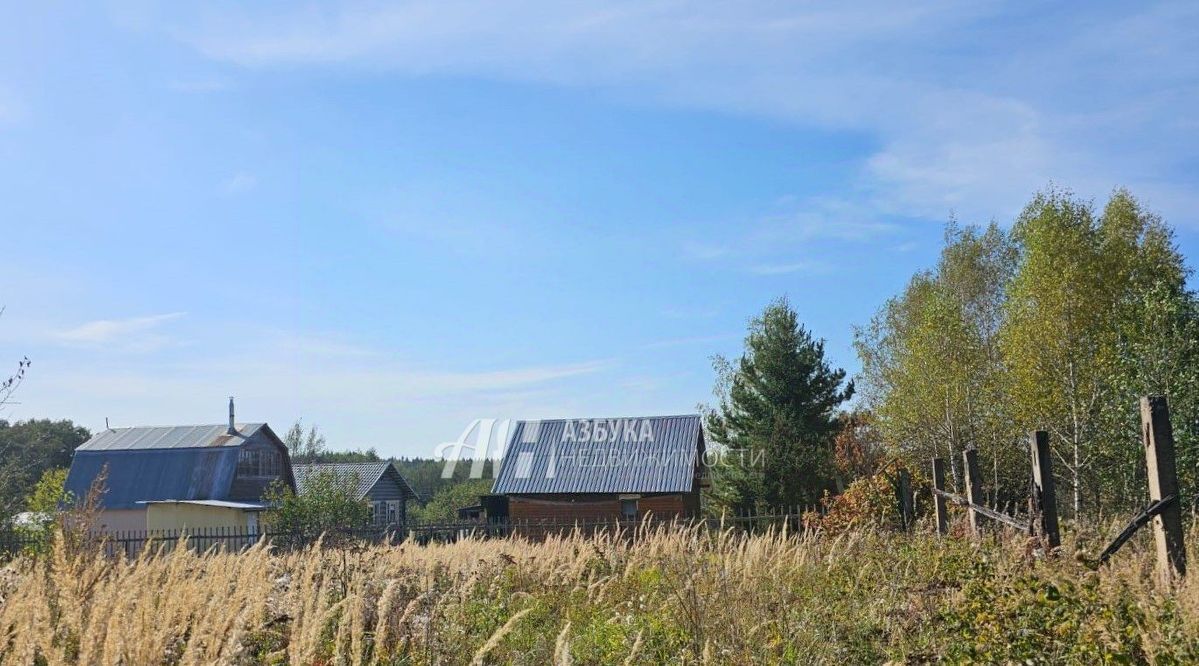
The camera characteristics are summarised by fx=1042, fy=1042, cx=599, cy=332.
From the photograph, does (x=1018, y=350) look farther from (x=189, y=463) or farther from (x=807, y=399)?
(x=189, y=463)

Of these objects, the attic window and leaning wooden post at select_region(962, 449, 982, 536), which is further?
the attic window

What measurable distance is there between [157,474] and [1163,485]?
37.8 meters

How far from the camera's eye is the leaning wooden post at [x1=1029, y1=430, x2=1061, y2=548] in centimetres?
786

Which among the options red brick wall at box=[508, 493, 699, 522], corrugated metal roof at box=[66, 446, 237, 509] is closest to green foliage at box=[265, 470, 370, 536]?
red brick wall at box=[508, 493, 699, 522]

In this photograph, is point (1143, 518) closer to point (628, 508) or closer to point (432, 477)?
point (628, 508)

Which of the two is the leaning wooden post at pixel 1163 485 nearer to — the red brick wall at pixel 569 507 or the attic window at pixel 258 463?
the red brick wall at pixel 569 507

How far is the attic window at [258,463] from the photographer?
38781 millimetres

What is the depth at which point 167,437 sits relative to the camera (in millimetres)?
40125

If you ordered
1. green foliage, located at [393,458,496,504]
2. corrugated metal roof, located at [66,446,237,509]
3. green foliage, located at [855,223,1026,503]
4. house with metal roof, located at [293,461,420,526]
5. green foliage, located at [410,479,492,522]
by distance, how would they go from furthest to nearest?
green foliage, located at [393,458,496,504], green foliage, located at [410,479,492,522], house with metal roof, located at [293,461,420,526], corrugated metal roof, located at [66,446,237,509], green foliage, located at [855,223,1026,503]

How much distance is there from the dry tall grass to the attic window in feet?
104

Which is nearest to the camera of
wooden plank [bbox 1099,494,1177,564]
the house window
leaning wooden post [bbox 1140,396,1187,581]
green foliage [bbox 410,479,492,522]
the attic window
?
wooden plank [bbox 1099,494,1177,564]

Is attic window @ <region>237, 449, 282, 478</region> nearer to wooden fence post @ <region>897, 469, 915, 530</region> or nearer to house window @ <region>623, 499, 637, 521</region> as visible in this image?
house window @ <region>623, 499, 637, 521</region>

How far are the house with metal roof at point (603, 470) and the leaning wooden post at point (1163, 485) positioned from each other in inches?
1053

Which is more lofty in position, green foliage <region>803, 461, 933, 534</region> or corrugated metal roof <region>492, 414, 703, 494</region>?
corrugated metal roof <region>492, 414, 703, 494</region>
